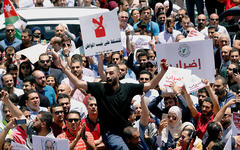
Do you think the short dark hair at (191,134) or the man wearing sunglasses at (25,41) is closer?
the short dark hair at (191,134)

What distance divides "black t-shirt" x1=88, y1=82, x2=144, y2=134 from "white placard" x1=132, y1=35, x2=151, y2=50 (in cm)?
521

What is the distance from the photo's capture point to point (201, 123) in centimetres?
1272

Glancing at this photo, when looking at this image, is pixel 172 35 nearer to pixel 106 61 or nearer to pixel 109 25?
pixel 106 61

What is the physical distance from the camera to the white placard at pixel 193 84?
41.9 ft

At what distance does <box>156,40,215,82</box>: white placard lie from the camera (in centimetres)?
1373

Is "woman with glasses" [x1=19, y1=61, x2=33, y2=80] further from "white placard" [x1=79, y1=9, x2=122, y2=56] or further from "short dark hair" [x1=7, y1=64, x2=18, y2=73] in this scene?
"white placard" [x1=79, y1=9, x2=122, y2=56]

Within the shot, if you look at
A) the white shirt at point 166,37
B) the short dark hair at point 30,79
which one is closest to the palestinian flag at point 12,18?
the white shirt at point 166,37

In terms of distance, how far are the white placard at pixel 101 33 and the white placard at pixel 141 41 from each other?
7.59 feet

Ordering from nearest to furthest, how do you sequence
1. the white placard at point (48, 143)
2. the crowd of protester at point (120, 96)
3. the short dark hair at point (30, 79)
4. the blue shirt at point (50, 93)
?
the white placard at point (48, 143), the crowd of protester at point (120, 96), the blue shirt at point (50, 93), the short dark hair at point (30, 79)

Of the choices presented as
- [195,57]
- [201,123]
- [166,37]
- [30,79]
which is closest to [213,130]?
[201,123]

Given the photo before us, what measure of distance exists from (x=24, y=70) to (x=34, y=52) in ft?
1.36

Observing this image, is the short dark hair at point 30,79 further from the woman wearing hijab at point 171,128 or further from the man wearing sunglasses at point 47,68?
the woman wearing hijab at point 171,128

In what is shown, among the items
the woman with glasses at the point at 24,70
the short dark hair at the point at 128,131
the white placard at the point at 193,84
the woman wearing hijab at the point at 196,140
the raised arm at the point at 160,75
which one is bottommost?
the woman wearing hijab at the point at 196,140

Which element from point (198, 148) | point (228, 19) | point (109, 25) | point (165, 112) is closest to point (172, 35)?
point (228, 19)
